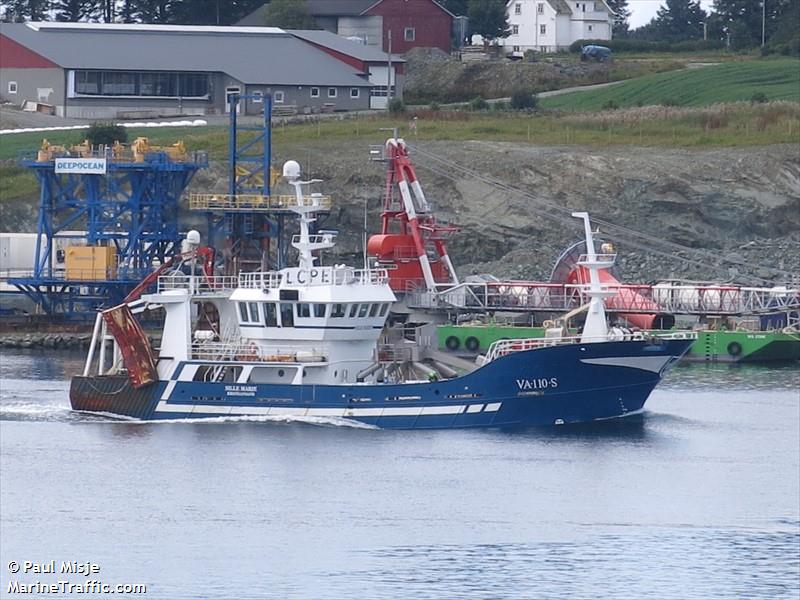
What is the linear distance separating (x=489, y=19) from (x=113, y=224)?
55.3 m

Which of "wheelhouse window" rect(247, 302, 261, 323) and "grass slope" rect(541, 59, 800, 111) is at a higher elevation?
"grass slope" rect(541, 59, 800, 111)

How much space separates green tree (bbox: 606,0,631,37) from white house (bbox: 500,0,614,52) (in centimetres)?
1104

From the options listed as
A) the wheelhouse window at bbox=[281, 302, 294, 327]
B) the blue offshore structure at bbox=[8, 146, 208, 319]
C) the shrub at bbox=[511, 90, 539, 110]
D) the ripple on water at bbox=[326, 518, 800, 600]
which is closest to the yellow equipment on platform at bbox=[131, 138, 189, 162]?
the blue offshore structure at bbox=[8, 146, 208, 319]

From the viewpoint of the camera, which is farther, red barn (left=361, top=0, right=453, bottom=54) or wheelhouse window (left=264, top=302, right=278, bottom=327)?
red barn (left=361, top=0, right=453, bottom=54)

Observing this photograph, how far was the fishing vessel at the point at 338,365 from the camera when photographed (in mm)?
57906

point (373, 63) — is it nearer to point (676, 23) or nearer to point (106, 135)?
point (106, 135)

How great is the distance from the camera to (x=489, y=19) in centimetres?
13988

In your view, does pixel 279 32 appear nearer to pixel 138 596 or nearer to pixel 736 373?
pixel 736 373

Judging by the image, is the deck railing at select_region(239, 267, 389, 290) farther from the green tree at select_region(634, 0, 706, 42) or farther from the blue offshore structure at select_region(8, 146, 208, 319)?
the green tree at select_region(634, 0, 706, 42)

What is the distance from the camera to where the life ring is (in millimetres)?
78688

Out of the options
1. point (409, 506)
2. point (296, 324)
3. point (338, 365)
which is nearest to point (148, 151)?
point (296, 324)

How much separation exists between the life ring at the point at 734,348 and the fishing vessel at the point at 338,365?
60.2 ft

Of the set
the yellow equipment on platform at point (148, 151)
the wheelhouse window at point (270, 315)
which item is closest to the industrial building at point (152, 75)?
the yellow equipment on platform at point (148, 151)

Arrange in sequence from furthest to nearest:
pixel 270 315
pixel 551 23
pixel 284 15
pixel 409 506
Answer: pixel 551 23
pixel 284 15
pixel 270 315
pixel 409 506
